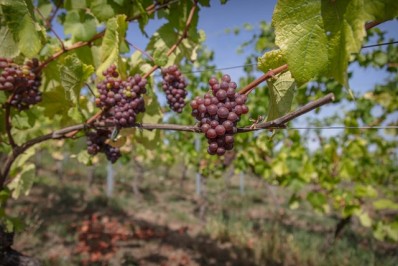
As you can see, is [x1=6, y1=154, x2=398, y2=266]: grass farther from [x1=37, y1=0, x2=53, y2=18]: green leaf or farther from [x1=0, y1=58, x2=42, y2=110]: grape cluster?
[x1=37, y1=0, x2=53, y2=18]: green leaf

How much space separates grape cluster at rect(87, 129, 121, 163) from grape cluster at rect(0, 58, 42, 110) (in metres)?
0.32

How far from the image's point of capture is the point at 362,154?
439 centimetres

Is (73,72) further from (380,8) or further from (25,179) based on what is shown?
(25,179)

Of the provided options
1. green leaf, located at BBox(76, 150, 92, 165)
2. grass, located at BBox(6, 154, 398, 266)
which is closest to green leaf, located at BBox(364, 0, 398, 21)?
green leaf, located at BBox(76, 150, 92, 165)

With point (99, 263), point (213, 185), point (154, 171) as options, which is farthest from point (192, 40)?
point (154, 171)

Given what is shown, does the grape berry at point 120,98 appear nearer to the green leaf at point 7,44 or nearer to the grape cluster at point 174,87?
the grape cluster at point 174,87

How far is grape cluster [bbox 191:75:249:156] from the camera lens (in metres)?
0.92

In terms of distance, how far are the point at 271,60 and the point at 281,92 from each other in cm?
11

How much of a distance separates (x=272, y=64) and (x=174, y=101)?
64 centimetres

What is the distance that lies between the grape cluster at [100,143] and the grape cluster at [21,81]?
0.32m

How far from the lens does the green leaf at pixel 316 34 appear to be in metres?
0.67

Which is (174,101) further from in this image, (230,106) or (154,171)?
(154,171)

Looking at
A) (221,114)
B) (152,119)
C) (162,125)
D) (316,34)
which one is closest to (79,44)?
(152,119)

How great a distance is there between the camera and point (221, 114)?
912 millimetres
